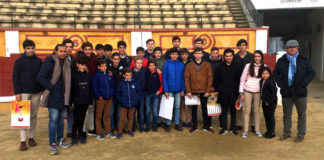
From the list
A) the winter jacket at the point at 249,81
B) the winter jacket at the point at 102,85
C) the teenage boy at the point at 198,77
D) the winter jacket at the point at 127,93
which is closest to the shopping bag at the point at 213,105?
the teenage boy at the point at 198,77

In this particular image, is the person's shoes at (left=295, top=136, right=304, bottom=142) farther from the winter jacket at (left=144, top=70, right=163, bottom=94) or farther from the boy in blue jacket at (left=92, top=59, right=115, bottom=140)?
the boy in blue jacket at (left=92, top=59, right=115, bottom=140)

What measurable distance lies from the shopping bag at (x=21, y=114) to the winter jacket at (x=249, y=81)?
311cm

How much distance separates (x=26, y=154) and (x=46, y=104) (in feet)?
2.28

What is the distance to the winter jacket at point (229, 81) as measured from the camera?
3961 mm

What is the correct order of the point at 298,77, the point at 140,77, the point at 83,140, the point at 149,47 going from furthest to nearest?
1. the point at 149,47
2. the point at 140,77
3. the point at 83,140
4. the point at 298,77

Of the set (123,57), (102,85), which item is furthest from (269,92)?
(102,85)

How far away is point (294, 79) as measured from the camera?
3.62 metres

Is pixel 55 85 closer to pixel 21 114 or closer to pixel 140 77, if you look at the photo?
pixel 21 114

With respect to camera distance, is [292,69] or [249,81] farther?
[249,81]

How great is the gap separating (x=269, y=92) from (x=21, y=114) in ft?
11.6

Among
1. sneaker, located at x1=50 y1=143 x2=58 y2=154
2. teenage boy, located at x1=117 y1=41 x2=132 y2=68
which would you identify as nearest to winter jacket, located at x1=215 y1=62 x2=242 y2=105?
teenage boy, located at x1=117 y1=41 x2=132 y2=68

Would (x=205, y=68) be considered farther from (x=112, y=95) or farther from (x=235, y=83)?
(x=112, y=95)

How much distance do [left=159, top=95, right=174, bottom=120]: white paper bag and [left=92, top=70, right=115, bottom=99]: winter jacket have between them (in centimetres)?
95

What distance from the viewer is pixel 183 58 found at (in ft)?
14.1
